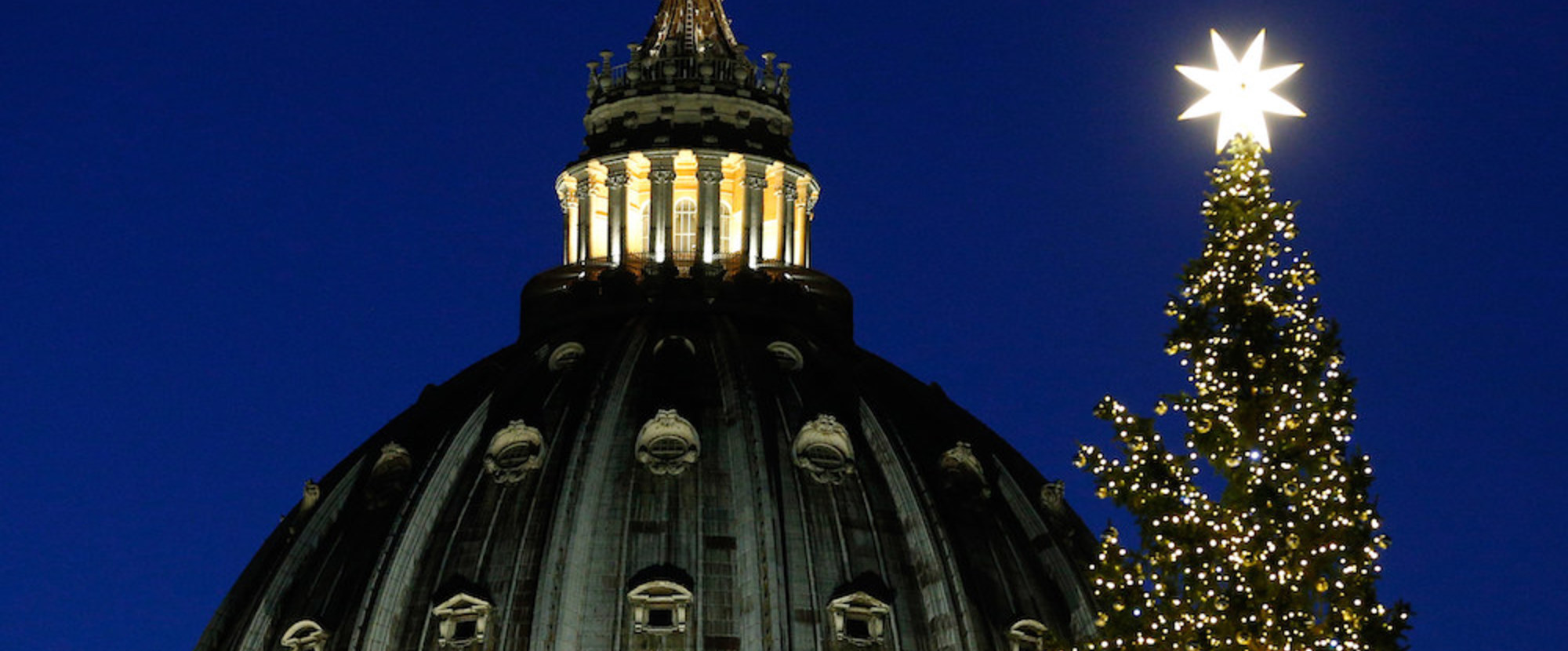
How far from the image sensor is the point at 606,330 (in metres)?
102

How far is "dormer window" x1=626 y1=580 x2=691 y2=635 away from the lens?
89125 millimetres

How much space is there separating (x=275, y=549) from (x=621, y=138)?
18.3m

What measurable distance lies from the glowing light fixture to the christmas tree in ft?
1.87

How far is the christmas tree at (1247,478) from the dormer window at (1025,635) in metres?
46.4

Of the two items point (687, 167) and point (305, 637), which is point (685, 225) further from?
point (305, 637)

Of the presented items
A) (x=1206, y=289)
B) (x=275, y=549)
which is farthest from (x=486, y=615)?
(x=1206, y=289)

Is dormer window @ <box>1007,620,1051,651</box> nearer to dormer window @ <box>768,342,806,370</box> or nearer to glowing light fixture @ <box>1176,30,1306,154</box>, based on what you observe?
dormer window @ <box>768,342,806,370</box>

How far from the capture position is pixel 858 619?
296ft

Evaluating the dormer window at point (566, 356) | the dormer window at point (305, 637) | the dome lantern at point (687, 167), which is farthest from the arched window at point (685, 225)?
the dormer window at point (305, 637)

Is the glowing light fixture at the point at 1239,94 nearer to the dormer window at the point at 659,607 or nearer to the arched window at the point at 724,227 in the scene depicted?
the dormer window at the point at 659,607

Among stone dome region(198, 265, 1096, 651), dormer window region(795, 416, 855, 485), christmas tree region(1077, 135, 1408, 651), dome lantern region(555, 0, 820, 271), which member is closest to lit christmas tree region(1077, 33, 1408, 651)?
christmas tree region(1077, 135, 1408, 651)

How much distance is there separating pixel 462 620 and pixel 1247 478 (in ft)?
162

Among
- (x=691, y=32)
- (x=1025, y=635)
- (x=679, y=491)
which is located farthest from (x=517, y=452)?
(x=691, y=32)

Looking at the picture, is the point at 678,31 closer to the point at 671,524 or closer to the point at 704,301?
the point at 704,301
